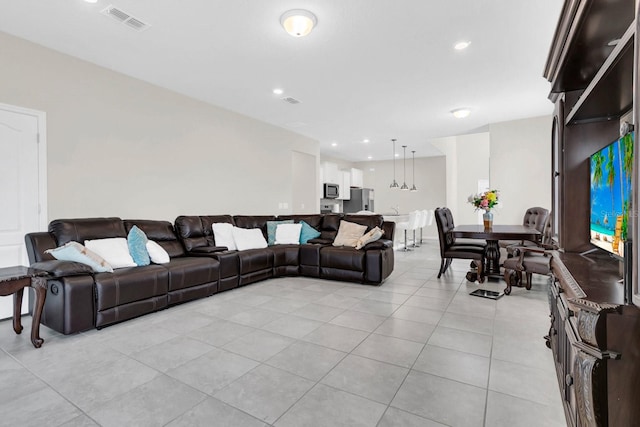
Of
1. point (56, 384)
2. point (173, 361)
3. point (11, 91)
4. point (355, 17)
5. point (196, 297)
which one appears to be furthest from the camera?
point (196, 297)

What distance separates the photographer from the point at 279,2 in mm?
2621

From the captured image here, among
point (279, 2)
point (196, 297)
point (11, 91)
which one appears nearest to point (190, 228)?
point (196, 297)

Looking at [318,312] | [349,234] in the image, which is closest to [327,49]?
[349,234]

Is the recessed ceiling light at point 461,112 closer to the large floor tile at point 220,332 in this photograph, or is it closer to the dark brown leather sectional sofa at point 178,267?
the dark brown leather sectional sofa at point 178,267

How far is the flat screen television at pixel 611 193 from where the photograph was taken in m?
1.45

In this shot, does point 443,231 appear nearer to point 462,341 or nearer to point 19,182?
point 462,341

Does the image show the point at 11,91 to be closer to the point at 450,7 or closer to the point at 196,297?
the point at 196,297

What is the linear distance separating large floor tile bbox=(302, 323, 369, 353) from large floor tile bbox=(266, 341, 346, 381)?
0.26ft

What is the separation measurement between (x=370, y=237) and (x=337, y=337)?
2.12 m

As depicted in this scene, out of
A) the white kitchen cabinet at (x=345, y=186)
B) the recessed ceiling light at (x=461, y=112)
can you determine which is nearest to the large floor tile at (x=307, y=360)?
the recessed ceiling light at (x=461, y=112)

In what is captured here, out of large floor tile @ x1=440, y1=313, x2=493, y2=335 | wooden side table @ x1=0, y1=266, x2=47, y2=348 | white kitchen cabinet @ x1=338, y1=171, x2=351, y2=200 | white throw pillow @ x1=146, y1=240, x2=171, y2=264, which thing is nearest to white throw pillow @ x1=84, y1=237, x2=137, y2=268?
white throw pillow @ x1=146, y1=240, x2=171, y2=264

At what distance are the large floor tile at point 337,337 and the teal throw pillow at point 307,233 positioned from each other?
2.59 metres

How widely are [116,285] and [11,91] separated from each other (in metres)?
2.23

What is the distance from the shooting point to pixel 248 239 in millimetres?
4789
